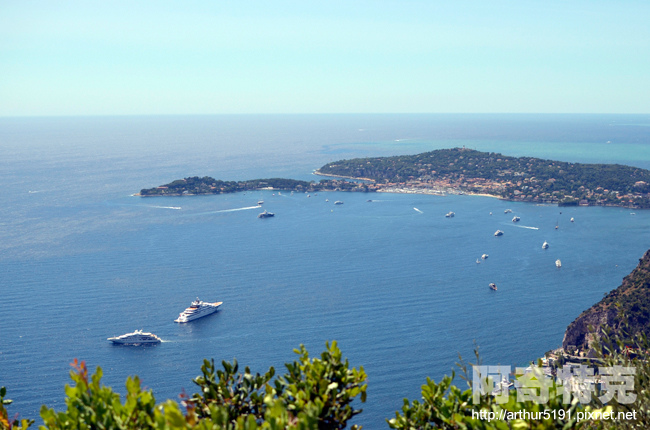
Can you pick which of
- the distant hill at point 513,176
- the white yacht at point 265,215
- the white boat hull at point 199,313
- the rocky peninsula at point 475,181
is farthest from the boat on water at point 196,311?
the distant hill at point 513,176

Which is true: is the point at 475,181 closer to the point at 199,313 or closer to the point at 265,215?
the point at 265,215

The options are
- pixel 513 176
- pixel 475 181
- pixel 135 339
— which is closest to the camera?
pixel 135 339

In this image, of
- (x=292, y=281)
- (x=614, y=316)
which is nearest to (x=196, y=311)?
(x=292, y=281)

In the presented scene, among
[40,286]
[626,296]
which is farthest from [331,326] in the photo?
[40,286]

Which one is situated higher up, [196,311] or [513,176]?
[513,176]

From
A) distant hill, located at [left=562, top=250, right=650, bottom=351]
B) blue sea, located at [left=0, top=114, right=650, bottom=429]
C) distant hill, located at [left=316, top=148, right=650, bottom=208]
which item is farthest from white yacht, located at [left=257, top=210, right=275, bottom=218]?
distant hill, located at [left=562, top=250, right=650, bottom=351]

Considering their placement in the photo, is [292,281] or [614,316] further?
[292,281]

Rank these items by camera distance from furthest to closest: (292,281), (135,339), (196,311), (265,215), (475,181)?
1. (475,181)
2. (265,215)
3. (292,281)
4. (196,311)
5. (135,339)
